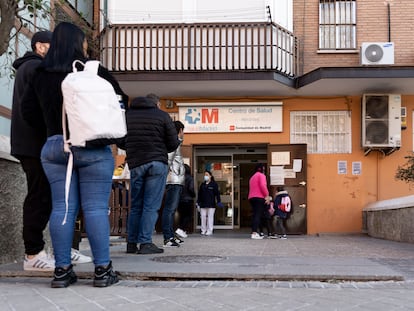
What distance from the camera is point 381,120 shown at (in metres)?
14.4

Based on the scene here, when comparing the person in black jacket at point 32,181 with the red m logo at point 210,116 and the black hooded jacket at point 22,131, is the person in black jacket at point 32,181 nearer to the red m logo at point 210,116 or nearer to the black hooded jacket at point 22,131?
the black hooded jacket at point 22,131

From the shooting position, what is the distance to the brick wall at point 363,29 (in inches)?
578

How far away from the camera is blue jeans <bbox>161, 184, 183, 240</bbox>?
25.4 ft

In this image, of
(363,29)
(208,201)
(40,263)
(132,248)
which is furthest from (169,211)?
(363,29)

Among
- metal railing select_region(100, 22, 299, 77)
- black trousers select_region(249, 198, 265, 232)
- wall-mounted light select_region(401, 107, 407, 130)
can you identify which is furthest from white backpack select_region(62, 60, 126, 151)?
wall-mounted light select_region(401, 107, 407, 130)

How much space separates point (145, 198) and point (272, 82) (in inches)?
314

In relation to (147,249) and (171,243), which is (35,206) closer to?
(147,249)

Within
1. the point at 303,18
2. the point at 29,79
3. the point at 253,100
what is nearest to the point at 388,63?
the point at 303,18

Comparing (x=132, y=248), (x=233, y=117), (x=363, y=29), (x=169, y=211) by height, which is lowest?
(x=132, y=248)

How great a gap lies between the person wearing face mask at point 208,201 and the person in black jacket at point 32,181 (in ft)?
29.9

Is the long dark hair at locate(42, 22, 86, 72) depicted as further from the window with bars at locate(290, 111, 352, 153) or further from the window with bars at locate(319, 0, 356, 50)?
the window with bars at locate(319, 0, 356, 50)

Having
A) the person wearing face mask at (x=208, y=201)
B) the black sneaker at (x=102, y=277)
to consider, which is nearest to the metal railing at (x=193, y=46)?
the person wearing face mask at (x=208, y=201)

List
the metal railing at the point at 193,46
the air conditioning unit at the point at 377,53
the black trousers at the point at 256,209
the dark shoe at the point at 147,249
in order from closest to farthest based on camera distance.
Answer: the dark shoe at the point at 147,249 → the black trousers at the point at 256,209 → the metal railing at the point at 193,46 → the air conditioning unit at the point at 377,53

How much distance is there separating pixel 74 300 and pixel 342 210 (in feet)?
39.2
